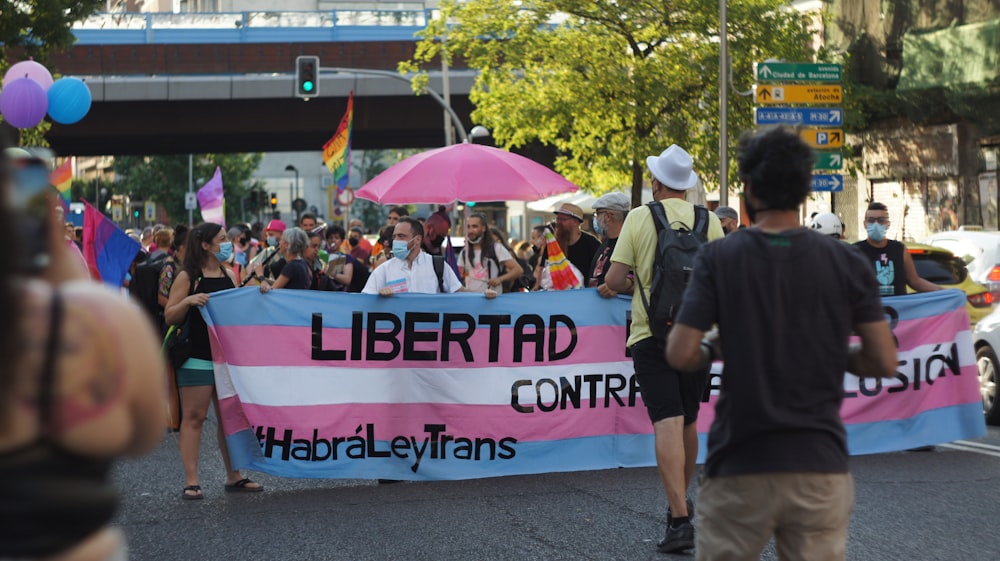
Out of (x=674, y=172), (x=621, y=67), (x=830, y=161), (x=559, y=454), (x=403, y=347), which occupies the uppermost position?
(x=621, y=67)

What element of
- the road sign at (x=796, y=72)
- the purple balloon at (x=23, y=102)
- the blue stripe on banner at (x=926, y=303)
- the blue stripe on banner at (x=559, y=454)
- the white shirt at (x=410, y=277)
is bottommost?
the blue stripe on banner at (x=559, y=454)

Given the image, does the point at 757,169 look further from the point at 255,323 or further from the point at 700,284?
the point at 255,323

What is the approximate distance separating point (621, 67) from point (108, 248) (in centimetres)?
1923

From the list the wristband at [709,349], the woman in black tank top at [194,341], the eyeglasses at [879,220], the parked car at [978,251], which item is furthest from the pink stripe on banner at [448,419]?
the parked car at [978,251]

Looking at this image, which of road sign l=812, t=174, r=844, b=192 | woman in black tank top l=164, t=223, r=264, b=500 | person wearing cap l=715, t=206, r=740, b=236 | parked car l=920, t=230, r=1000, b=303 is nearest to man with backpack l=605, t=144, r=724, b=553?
woman in black tank top l=164, t=223, r=264, b=500

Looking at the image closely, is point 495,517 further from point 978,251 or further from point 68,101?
point 68,101

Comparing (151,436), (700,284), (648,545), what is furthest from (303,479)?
(151,436)

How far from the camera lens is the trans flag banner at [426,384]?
340 inches

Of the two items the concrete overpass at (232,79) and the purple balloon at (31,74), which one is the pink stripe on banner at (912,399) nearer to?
the purple balloon at (31,74)

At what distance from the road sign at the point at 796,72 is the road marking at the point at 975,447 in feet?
30.4

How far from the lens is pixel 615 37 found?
30.8 metres

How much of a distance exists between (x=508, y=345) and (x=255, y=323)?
63.2 inches

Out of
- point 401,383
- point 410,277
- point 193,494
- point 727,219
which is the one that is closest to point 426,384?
point 401,383

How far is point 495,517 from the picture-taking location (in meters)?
7.71
